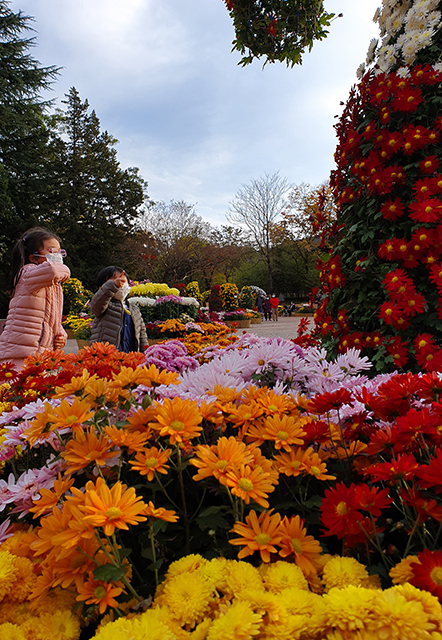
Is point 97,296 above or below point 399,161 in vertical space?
below

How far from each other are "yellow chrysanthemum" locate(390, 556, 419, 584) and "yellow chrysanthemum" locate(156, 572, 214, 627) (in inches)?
12.4

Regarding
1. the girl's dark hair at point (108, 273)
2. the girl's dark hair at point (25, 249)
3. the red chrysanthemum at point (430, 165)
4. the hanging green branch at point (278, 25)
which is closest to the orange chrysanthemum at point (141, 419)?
the red chrysanthemum at point (430, 165)

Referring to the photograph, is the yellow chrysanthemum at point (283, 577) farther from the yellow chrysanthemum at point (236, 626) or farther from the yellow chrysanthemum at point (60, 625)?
the yellow chrysanthemum at point (60, 625)

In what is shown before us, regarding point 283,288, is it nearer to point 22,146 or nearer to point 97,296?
point 22,146

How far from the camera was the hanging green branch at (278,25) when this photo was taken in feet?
7.07

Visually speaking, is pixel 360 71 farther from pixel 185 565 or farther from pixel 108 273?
pixel 108 273

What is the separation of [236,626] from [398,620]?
215mm

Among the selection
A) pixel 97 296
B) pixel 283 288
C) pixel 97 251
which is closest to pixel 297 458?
pixel 97 296

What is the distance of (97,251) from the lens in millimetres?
28766

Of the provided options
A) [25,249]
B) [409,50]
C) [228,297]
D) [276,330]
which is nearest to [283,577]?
[409,50]

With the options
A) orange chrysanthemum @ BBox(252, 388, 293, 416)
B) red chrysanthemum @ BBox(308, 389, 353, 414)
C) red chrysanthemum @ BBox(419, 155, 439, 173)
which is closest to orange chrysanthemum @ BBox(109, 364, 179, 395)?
orange chrysanthemum @ BBox(252, 388, 293, 416)

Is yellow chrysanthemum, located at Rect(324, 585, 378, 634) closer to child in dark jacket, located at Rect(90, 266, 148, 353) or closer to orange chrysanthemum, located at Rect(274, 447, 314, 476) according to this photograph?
orange chrysanthemum, located at Rect(274, 447, 314, 476)

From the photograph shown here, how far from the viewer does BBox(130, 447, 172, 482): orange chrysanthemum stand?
0.72m

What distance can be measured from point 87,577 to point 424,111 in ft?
8.19
